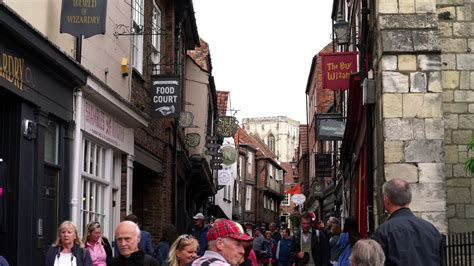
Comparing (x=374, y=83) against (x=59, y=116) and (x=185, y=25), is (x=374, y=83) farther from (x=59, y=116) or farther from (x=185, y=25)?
(x=185, y=25)

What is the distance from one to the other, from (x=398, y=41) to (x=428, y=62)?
537 millimetres

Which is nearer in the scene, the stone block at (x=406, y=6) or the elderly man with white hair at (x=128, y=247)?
the elderly man with white hair at (x=128, y=247)

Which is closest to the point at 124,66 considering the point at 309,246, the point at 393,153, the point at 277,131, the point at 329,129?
the point at 309,246

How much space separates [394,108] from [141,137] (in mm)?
6686

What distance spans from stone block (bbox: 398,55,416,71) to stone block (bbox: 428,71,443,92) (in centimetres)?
27

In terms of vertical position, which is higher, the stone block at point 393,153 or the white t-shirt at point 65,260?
the stone block at point 393,153

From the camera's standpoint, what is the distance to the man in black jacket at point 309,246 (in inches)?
522

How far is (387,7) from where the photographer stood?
1160 centimetres

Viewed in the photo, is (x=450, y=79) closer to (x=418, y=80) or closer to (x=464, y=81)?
(x=464, y=81)

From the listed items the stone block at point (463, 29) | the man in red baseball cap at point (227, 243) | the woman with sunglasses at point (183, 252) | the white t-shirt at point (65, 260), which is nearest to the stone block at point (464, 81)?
the stone block at point (463, 29)

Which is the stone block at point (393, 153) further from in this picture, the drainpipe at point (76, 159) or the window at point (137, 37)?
the window at point (137, 37)

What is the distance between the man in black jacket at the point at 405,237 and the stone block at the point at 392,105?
17.4ft

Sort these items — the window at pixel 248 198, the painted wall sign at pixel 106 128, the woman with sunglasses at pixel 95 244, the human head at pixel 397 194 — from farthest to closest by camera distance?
the window at pixel 248 198
the painted wall sign at pixel 106 128
the woman with sunglasses at pixel 95 244
the human head at pixel 397 194

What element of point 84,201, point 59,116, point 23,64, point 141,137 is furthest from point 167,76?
point 23,64
